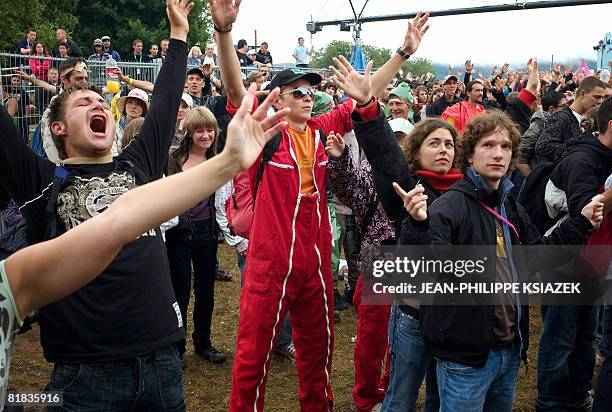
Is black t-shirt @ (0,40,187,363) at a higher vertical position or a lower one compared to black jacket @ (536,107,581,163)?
lower

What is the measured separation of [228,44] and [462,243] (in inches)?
63.8

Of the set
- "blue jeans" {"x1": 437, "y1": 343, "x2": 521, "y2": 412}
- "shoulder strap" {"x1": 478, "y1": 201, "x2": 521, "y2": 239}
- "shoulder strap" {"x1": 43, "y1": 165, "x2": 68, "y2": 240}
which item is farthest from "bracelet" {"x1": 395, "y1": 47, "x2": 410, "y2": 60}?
"shoulder strap" {"x1": 43, "y1": 165, "x2": 68, "y2": 240}

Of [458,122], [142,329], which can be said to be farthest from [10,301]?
[458,122]

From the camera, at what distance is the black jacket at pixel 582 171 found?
3.91m

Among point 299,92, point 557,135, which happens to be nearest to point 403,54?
point 299,92

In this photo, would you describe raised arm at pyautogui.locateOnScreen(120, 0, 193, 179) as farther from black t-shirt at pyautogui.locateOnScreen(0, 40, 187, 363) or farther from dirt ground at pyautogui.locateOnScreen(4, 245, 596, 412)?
dirt ground at pyautogui.locateOnScreen(4, 245, 596, 412)

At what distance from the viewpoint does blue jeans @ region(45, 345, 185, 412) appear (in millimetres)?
2482

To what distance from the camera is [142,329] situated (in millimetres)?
2564

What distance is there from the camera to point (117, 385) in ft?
8.22

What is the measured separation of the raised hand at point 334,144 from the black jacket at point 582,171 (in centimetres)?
145

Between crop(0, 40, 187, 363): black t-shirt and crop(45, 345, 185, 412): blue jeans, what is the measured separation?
0.05 metres

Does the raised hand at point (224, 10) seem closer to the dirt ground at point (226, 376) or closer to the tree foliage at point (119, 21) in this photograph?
the dirt ground at point (226, 376)

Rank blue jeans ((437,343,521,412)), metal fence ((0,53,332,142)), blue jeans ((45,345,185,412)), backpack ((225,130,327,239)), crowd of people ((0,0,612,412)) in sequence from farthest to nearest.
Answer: metal fence ((0,53,332,142)) < backpack ((225,130,327,239)) < blue jeans ((437,343,521,412)) < blue jeans ((45,345,185,412)) < crowd of people ((0,0,612,412))

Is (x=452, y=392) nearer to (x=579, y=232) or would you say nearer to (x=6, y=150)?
(x=579, y=232)
